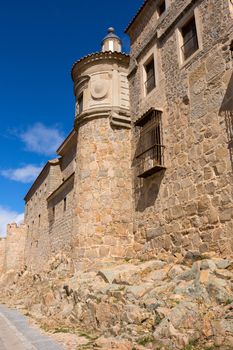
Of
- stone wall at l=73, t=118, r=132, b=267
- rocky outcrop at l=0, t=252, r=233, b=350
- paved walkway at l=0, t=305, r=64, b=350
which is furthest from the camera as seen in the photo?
stone wall at l=73, t=118, r=132, b=267

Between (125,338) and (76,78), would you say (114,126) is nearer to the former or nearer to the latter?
(76,78)

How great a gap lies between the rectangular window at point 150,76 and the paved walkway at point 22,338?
8110 mm

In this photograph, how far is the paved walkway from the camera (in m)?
5.65

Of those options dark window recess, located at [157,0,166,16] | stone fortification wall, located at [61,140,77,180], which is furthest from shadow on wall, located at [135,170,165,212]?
stone fortification wall, located at [61,140,77,180]

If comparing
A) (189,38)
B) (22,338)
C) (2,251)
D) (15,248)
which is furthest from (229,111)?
(2,251)

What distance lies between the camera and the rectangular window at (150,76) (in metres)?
11.0

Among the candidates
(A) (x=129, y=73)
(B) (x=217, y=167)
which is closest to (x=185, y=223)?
(B) (x=217, y=167)

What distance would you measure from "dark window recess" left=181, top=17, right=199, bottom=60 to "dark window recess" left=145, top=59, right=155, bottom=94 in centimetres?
169

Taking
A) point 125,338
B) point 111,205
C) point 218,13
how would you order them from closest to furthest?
1. point 125,338
2. point 218,13
3. point 111,205

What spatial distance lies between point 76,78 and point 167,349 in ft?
36.1

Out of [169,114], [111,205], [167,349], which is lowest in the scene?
[167,349]

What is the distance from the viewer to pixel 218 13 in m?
8.06

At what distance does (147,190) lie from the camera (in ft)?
33.5

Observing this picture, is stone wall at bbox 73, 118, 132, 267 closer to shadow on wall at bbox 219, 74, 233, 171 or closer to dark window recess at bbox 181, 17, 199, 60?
dark window recess at bbox 181, 17, 199, 60
